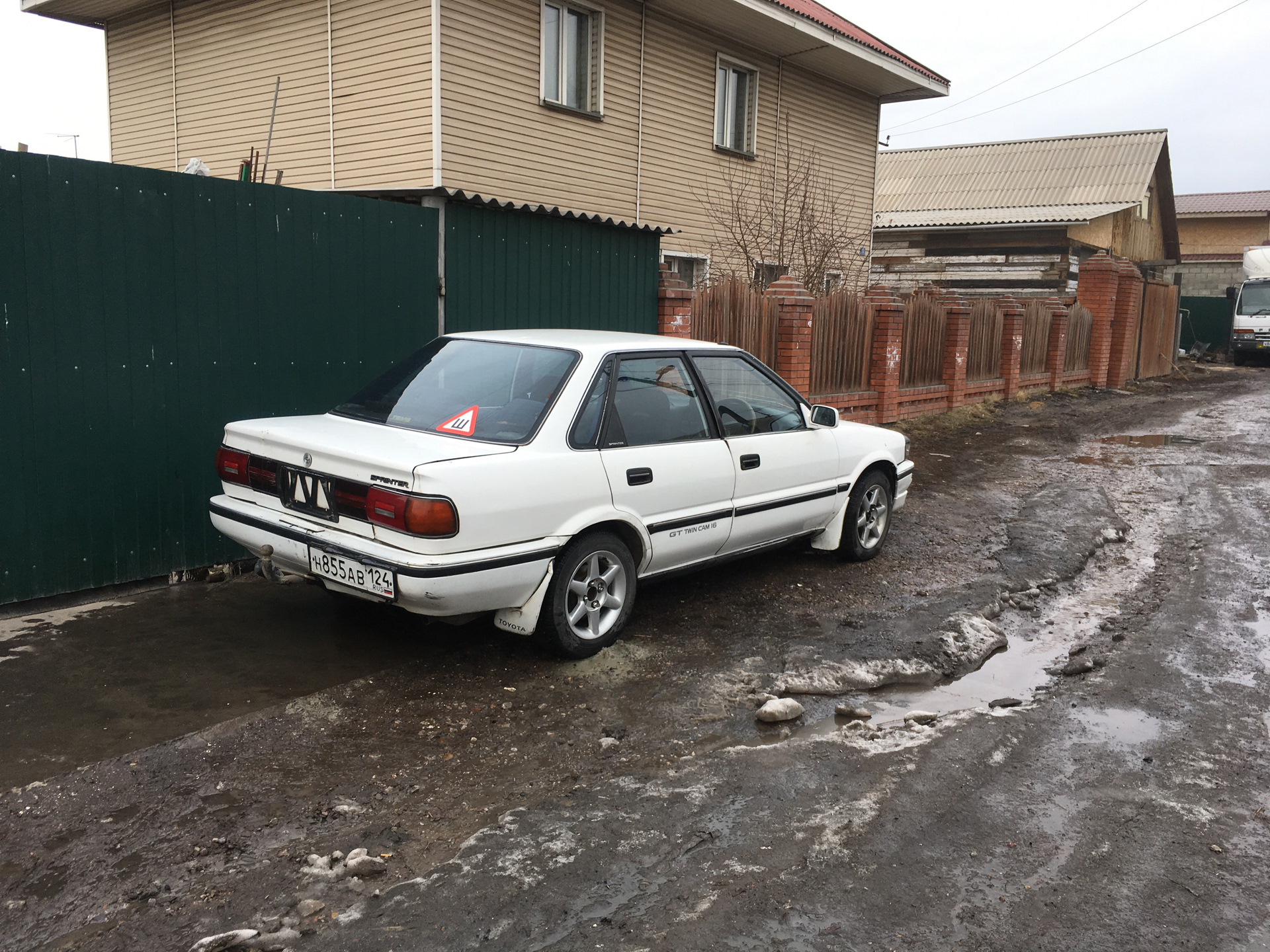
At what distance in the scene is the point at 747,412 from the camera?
586 cm

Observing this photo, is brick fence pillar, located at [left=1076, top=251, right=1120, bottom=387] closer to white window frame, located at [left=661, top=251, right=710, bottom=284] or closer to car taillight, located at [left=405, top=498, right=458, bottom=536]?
white window frame, located at [left=661, top=251, right=710, bottom=284]

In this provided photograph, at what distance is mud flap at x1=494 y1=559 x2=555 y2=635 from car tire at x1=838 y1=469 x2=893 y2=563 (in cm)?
284

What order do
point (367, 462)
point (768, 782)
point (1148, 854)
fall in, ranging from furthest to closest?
point (367, 462) → point (768, 782) → point (1148, 854)

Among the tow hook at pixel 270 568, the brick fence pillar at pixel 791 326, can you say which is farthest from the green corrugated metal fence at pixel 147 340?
the brick fence pillar at pixel 791 326

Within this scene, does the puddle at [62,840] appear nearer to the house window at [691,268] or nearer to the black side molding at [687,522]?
the black side molding at [687,522]

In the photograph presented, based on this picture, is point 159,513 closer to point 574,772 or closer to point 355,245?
point 355,245

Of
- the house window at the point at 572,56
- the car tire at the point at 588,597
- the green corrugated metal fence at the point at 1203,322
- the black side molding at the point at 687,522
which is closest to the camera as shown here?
the car tire at the point at 588,597

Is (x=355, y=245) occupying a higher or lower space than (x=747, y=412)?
higher

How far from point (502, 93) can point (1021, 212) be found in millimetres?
18574

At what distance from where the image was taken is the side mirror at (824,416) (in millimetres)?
6285

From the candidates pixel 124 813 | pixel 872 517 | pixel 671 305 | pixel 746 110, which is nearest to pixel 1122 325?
pixel 746 110

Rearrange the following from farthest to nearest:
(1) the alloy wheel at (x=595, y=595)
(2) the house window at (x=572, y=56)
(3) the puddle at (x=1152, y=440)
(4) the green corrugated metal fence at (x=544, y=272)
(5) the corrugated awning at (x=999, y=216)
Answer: (5) the corrugated awning at (x=999, y=216), (3) the puddle at (x=1152, y=440), (2) the house window at (x=572, y=56), (4) the green corrugated metal fence at (x=544, y=272), (1) the alloy wheel at (x=595, y=595)

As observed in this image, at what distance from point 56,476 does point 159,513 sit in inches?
24.8

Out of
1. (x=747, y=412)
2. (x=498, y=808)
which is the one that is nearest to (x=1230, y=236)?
(x=747, y=412)
